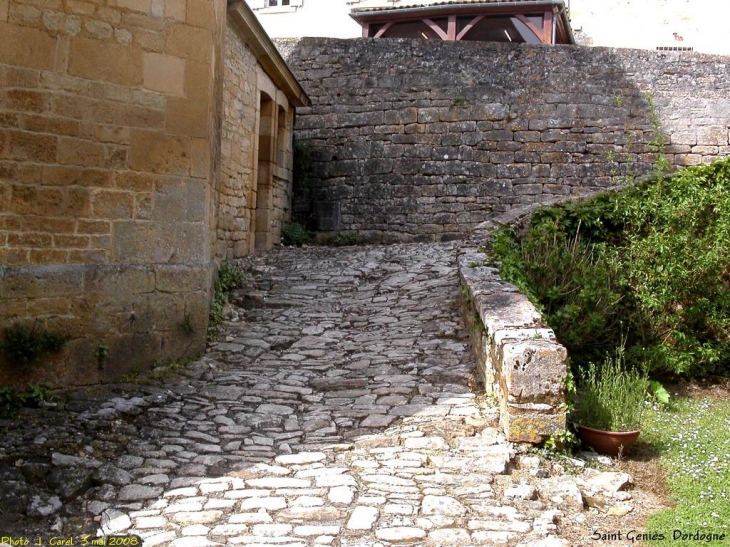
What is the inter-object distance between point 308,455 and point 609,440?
1.78m

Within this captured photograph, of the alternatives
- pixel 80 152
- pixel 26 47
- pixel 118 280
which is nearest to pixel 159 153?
pixel 80 152

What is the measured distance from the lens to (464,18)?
48.7 ft

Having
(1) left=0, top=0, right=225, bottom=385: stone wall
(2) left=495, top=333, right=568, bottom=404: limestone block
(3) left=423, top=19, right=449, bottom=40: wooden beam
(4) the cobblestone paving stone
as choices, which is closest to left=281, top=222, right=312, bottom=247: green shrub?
(4) the cobblestone paving stone

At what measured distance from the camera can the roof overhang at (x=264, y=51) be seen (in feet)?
28.0

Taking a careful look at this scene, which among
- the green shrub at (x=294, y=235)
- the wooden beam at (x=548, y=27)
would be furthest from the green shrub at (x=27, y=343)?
the wooden beam at (x=548, y=27)

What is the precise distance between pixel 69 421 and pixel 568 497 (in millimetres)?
2927

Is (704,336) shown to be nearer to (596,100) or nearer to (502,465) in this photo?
(502,465)

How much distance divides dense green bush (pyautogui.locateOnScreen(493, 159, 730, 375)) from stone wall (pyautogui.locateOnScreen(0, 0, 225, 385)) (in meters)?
2.75

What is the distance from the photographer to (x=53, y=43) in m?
5.05

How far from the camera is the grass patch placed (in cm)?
347

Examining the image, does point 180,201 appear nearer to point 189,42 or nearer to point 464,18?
point 189,42

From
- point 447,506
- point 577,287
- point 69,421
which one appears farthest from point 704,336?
point 69,421

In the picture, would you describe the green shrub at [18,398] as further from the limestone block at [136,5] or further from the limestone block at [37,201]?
the limestone block at [136,5]

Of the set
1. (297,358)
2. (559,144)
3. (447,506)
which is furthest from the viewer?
(559,144)
